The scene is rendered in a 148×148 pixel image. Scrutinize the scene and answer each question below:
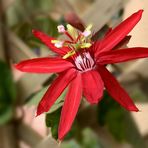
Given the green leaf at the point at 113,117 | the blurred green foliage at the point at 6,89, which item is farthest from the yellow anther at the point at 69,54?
the blurred green foliage at the point at 6,89

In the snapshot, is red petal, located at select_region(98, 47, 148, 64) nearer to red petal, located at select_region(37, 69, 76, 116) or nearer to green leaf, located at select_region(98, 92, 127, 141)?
red petal, located at select_region(37, 69, 76, 116)

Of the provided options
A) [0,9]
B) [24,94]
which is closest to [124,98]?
[24,94]

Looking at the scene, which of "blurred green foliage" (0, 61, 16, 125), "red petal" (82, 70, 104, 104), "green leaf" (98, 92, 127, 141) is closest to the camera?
"red petal" (82, 70, 104, 104)

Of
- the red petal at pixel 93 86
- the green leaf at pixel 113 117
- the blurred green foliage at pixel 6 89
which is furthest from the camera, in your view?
the blurred green foliage at pixel 6 89

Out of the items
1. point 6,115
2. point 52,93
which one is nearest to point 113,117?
point 6,115

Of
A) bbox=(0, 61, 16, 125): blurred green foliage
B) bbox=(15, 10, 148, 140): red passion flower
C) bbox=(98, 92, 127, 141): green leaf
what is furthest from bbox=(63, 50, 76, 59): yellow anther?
bbox=(0, 61, 16, 125): blurred green foliage

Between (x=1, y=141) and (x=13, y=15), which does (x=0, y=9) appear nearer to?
(x=13, y=15)

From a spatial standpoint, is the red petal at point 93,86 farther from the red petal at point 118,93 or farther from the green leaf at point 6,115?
the green leaf at point 6,115

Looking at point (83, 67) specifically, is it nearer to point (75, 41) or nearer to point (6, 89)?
point (75, 41)
